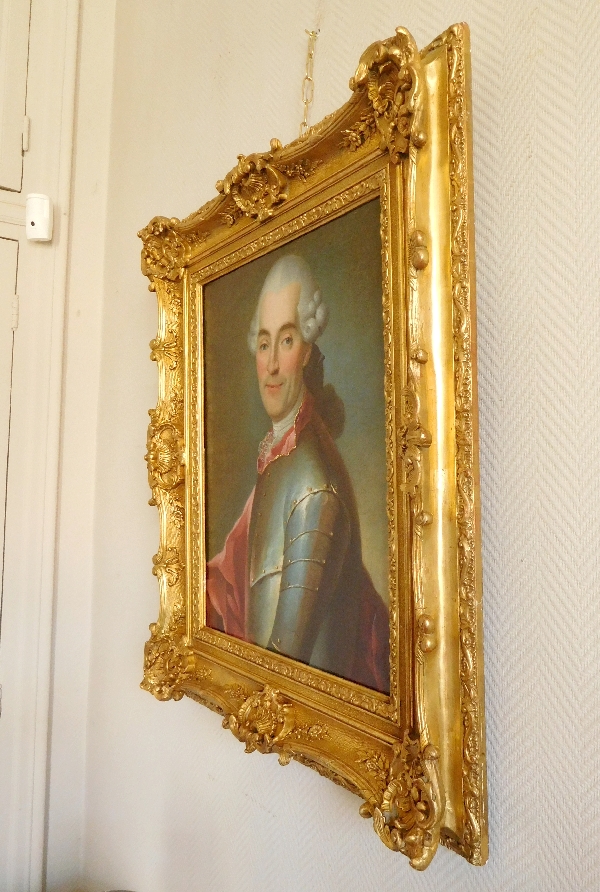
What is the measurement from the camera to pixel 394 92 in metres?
0.69

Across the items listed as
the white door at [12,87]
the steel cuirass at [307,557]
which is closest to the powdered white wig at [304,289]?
the steel cuirass at [307,557]

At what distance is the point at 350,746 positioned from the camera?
0.75 meters

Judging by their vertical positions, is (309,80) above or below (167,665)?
above

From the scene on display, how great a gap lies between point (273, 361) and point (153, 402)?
1.71ft

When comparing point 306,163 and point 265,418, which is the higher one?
point 306,163

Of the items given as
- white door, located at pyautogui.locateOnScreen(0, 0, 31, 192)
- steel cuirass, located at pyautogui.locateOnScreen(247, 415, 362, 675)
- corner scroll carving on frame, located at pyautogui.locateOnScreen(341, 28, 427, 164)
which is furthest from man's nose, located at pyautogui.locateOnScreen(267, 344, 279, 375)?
white door, located at pyautogui.locateOnScreen(0, 0, 31, 192)

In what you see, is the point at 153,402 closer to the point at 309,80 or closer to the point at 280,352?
the point at 280,352

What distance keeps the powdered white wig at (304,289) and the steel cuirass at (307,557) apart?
0.39 feet

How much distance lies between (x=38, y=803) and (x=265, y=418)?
1184 millimetres

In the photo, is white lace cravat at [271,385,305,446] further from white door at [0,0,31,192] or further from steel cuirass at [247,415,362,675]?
white door at [0,0,31,192]

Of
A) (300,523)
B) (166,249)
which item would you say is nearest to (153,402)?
(166,249)

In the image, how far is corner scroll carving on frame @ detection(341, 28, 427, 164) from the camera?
66 centimetres

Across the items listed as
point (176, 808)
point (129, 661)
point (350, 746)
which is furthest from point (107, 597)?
point (350, 746)

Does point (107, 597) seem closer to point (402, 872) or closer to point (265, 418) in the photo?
point (265, 418)
